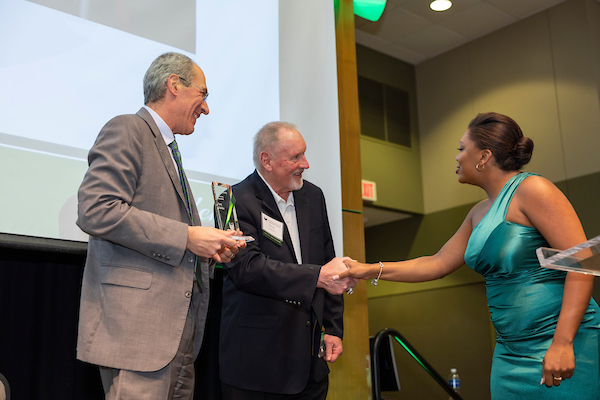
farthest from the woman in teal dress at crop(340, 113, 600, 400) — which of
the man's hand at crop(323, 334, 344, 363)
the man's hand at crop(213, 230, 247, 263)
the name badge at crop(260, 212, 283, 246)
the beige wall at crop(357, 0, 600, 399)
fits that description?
the beige wall at crop(357, 0, 600, 399)

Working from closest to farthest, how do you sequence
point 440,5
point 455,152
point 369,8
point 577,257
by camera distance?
1. point 577,257
2. point 369,8
3. point 440,5
4. point 455,152

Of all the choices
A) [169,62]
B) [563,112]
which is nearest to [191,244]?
[169,62]

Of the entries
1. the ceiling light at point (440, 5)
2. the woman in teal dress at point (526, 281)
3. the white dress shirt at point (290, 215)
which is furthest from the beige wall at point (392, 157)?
the woman in teal dress at point (526, 281)

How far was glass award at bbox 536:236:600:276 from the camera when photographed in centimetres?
114

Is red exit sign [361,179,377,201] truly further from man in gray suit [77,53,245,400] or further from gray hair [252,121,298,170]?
man in gray suit [77,53,245,400]

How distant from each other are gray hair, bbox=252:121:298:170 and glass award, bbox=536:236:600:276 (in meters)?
1.44

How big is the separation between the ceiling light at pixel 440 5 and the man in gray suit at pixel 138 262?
529cm

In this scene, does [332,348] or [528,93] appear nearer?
[332,348]

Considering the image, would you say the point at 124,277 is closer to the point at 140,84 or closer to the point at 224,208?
the point at 224,208

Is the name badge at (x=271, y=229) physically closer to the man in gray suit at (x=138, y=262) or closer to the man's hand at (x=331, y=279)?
the man's hand at (x=331, y=279)

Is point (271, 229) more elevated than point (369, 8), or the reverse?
point (369, 8)

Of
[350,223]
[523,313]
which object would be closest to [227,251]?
[523,313]

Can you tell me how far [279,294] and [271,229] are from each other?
0.91 feet

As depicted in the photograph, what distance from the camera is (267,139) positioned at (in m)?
2.49
